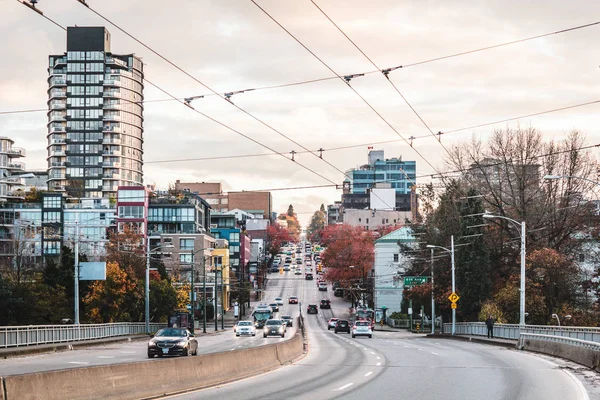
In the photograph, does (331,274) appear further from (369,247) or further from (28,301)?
(28,301)

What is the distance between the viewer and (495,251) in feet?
294

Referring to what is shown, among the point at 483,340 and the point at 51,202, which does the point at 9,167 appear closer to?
the point at 51,202

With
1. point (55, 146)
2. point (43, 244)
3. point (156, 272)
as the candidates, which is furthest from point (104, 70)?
point (156, 272)

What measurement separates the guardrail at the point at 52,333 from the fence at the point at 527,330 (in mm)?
25988

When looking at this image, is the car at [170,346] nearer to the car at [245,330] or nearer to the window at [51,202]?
the car at [245,330]

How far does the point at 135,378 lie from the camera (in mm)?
20922

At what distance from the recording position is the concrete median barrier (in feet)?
55.0

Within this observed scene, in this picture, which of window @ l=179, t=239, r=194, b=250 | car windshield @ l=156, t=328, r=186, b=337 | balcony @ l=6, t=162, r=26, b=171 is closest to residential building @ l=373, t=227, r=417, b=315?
window @ l=179, t=239, r=194, b=250

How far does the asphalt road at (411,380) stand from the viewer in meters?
22.5

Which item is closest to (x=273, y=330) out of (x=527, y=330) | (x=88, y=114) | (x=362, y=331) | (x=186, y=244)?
(x=362, y=331)

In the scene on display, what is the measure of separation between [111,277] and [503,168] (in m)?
37.7

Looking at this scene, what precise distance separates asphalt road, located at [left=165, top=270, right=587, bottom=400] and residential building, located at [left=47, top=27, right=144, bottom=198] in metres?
147

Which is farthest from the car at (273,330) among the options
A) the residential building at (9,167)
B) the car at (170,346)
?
the residential building at (9,167)

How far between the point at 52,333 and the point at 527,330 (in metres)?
27.3
